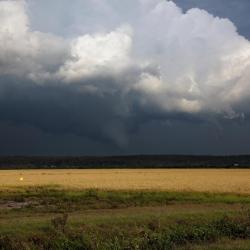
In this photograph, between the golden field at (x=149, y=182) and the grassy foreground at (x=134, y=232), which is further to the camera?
the golden field at (x=149, y=182)

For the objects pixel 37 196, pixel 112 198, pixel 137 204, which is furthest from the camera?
pixel 37 196

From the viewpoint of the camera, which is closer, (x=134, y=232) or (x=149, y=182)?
(x=134, y=232)

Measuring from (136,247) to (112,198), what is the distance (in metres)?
24.8

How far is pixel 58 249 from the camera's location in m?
18.0

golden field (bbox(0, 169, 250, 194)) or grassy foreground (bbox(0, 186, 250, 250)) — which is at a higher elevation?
golden field (bbox(0, 169, 250, 194))

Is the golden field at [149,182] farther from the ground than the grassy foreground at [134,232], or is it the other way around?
the golden field at [149,182]

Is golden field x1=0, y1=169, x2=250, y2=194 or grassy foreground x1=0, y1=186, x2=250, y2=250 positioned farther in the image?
golden field x1=0, y1=169, x2=250, y2=194

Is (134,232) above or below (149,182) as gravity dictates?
below

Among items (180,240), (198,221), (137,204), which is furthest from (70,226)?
(137,204)

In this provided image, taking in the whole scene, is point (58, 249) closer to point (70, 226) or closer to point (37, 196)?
point (70, 226)

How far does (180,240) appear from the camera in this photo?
2025cm

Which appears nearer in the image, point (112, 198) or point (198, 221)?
point (198, 221)

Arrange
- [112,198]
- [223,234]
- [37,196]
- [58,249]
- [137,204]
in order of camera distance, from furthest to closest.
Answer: [37,196] < [112,198] < [137,204] < [223,234] < [58,249]

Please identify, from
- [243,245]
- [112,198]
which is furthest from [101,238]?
[112,198]
